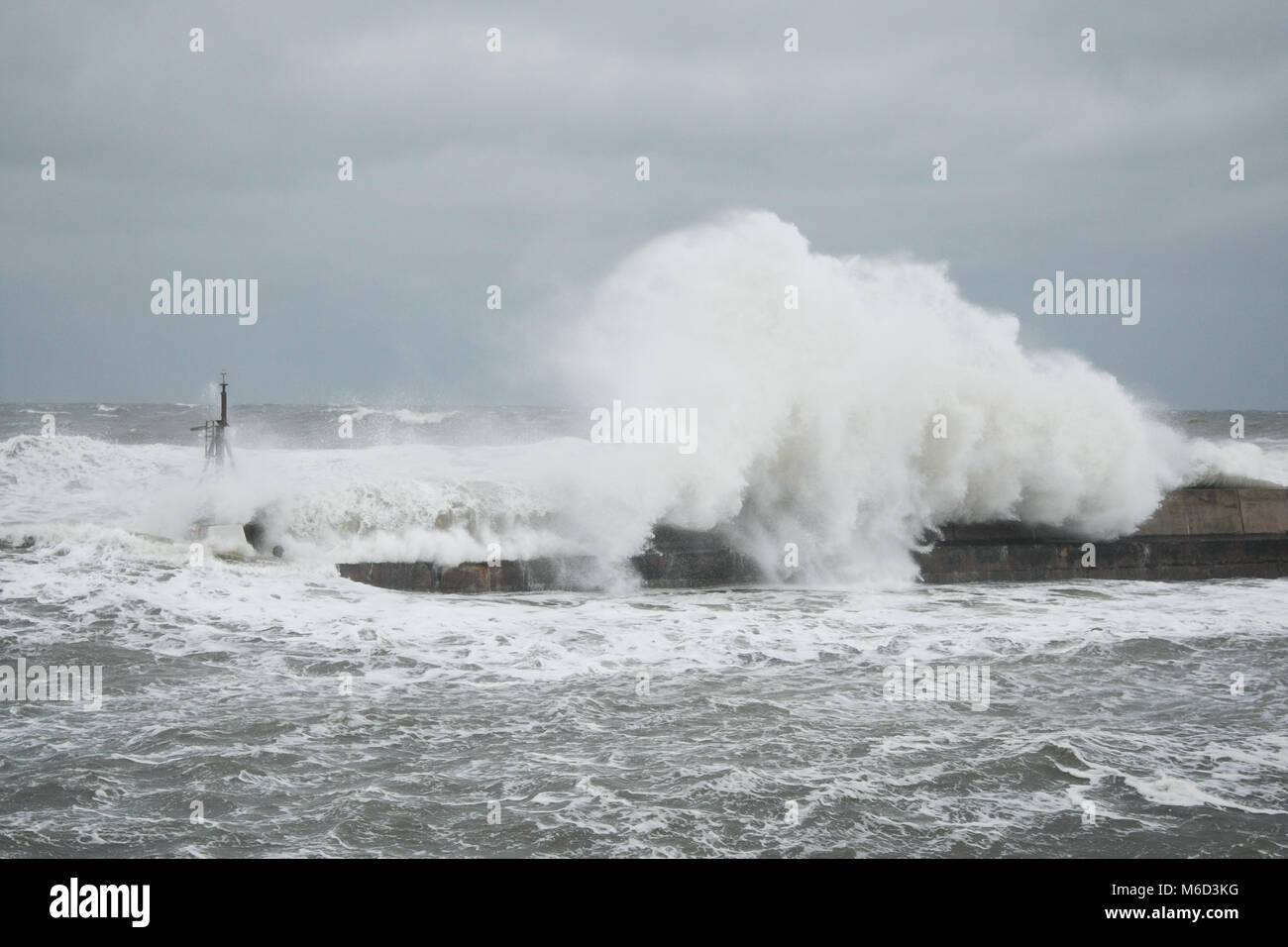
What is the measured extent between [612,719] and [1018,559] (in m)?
8.99

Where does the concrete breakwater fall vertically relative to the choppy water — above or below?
above

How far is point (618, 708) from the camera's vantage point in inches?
311

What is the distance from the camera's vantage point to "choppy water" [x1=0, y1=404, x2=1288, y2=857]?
568 centimetres

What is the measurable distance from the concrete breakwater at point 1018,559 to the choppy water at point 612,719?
59 centimetres

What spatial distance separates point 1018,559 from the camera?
14.8 meters

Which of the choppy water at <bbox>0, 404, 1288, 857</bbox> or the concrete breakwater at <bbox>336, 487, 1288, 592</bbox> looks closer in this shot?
the choppy water at <bbox>0, 404, 1288, 857</bbox>

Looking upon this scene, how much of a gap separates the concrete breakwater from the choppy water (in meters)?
0.59

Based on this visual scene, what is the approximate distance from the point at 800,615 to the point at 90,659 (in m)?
6.85

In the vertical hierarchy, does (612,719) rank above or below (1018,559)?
below

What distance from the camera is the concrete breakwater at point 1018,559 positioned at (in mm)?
13258
